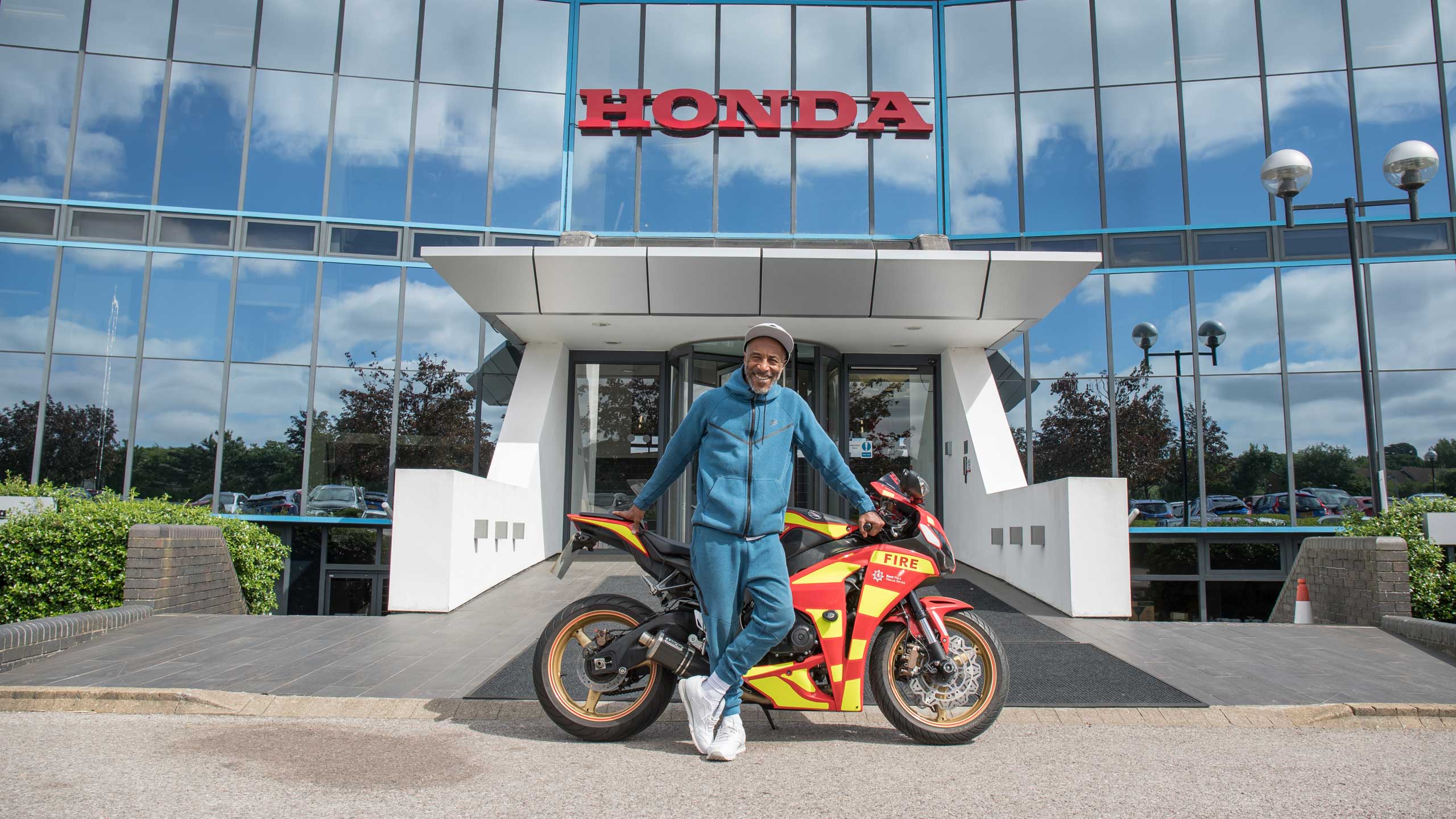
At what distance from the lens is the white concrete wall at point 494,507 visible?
895cm

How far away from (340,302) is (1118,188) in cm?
1309

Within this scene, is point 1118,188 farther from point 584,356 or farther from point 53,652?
point 53,652

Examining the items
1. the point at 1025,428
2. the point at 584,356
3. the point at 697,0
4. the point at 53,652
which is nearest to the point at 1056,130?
the point at 1025,428

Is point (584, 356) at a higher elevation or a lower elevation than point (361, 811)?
higher

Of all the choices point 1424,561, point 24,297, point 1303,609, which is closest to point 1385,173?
point 1424,561

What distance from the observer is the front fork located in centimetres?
433

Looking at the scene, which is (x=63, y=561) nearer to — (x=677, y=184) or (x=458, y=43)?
(x=677, y=184)

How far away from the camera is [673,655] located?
4.32 meters

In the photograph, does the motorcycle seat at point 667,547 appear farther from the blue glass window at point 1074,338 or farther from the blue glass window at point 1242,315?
the blue glass window at point 1242,315

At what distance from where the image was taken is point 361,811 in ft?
10.7

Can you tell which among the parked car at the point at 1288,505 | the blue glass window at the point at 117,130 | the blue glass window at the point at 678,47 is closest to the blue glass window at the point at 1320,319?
the parked car at the point at 1288,505

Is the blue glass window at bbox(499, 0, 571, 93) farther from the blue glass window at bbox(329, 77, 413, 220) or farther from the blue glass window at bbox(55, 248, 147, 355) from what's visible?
the blue glass window at bbox(55, 248, 147, 355)

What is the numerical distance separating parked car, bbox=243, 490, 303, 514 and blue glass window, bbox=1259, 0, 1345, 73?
57.3 ft

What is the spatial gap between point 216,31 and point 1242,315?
1764 centimetres
